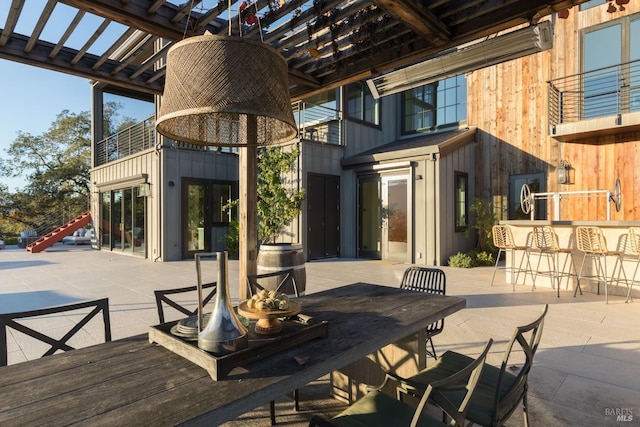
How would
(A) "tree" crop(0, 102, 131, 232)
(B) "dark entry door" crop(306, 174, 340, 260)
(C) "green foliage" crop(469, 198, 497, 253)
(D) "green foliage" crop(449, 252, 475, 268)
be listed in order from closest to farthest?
(D) "green foliage" crop(449, 252, 475, 268) < (C) "green foliage" crop(469, 198, 497, 253) < (B) "dark entry door" crop(306, 174, 340, 260) < (A) "tree" crop(0, 102, 131, 232)

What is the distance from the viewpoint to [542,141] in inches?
371

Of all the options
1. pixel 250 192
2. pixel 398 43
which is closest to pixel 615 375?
pixel 398 43

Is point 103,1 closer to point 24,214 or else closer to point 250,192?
point 250,192

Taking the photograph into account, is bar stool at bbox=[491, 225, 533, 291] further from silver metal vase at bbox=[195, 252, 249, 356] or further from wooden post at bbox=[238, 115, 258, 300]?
silver metal vase at bbox=[195, 252, 249, 356]

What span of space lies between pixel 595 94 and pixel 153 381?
35.5 feet

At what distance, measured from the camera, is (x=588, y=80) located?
8.73 metres

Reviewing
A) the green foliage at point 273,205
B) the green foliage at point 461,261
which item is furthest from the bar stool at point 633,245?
the green foliage at point 273,205

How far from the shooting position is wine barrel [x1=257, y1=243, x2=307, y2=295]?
4.74m

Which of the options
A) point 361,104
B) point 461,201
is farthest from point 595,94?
point 361,104

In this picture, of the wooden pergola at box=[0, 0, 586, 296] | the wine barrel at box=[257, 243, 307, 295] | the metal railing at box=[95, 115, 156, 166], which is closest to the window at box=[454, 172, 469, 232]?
the wine barrel at box=[257, 243, 307, 295]

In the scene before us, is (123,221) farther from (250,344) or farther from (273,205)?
(250,344)

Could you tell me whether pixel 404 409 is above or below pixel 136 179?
below

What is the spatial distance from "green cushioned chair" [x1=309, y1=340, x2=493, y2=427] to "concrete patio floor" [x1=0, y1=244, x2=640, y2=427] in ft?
2.68

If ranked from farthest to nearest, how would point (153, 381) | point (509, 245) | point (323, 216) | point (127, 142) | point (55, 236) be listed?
point (55, 236) < point (127, 142) < point (323, 216) < point (509, 245) < point (153, 381)
